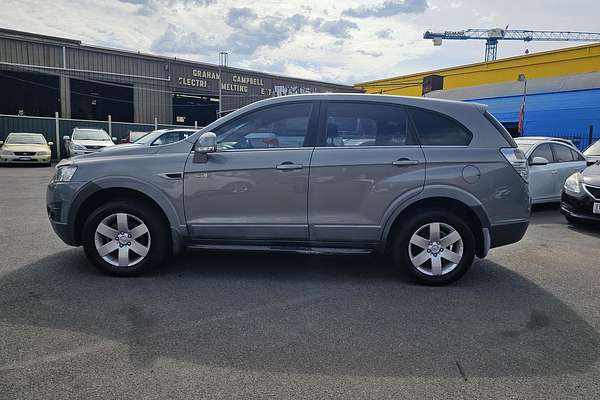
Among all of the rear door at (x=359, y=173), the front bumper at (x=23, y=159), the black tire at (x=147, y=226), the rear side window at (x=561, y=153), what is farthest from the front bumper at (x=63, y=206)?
the front bumper at (x=23, y=159)

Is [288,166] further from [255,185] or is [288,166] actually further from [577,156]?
[577,156]

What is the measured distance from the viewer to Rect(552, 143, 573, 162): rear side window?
926 centimetres

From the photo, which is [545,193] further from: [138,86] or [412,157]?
[138,86]

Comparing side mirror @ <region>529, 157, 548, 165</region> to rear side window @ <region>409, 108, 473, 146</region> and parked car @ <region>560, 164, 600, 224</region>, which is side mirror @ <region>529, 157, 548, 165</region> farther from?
rear side window @ <region>409, 108, 473, 146</region>

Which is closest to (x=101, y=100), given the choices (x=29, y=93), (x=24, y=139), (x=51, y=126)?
(x=29, y=93)

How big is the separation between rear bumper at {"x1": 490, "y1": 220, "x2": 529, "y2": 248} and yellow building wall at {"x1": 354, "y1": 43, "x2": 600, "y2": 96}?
822 inches

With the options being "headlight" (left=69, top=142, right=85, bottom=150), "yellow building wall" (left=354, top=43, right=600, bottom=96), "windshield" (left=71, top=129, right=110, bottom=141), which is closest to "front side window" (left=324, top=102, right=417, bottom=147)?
"headlight" (left=69, top=142, right=85, bottom=150)

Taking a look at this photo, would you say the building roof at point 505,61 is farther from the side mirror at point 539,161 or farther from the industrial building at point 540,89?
the side mirror at point 539,161

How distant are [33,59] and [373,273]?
80.1 feet

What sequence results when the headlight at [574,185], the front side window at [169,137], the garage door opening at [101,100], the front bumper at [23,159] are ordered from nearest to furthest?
1. the headlight at [574,185]
2. the front side window at [169,137]
3. the front bumper at [23,159]
4. the garage door opening at [101,100]

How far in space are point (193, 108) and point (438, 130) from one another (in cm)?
2675

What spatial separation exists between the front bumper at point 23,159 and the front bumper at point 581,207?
18124 millimetres

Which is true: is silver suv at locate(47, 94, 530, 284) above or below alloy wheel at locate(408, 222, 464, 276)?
above

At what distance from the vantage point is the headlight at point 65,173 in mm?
4633
